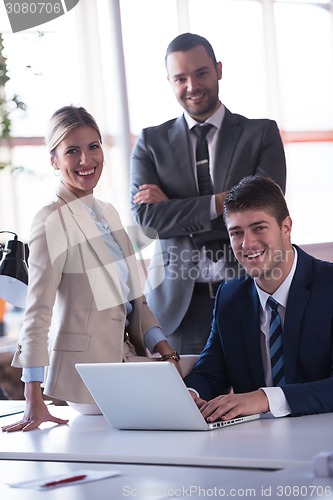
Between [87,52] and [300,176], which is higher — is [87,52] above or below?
above

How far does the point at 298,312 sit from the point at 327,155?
4.66 meters

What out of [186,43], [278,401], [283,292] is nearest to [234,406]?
[278,401]

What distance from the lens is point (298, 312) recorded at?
247 centimetres

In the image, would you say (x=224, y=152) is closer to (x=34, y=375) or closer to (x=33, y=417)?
(x=34, y=375)

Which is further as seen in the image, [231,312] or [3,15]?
[3,15]

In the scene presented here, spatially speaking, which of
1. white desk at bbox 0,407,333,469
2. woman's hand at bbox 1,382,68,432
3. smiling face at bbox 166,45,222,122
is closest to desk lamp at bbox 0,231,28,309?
woman's hand at bbox 1,382,68,432

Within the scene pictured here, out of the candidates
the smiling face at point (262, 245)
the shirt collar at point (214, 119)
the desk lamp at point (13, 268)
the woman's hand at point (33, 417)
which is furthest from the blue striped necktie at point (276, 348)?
the shirt collar at point (214, 119)

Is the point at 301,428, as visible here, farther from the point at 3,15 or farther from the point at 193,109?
the point at 3,15

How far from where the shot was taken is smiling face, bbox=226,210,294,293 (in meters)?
2.56

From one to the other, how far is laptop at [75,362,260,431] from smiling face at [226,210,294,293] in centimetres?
50

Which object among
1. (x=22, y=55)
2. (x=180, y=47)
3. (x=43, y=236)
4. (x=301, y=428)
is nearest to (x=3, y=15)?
(x=22, y=55)

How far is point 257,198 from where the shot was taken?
8.68 feet

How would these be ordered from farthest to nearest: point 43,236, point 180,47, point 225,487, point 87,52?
point 87,52 → point 180,47 → point 43,236 → point 225,487

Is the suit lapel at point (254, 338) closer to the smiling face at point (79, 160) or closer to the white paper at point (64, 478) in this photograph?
the smiling face at point (79, 160)
